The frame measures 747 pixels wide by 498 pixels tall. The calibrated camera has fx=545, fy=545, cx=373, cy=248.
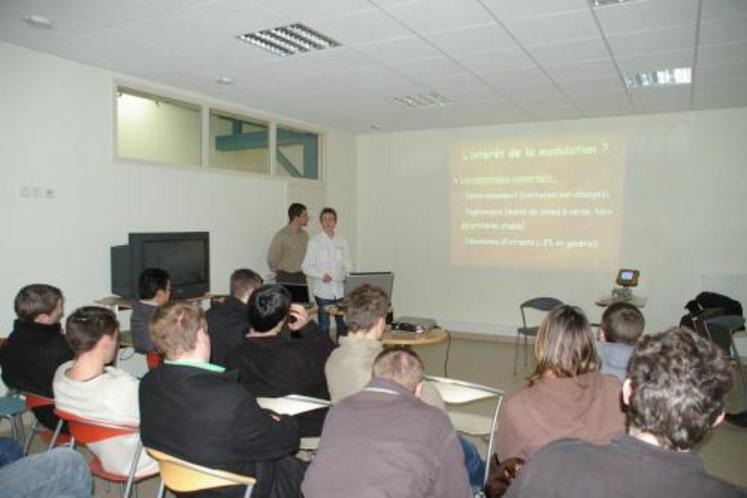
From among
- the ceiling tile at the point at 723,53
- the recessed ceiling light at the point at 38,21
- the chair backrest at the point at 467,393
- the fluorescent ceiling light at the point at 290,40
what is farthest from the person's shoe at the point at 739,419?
the recessed ceiling light at the point at 38,21

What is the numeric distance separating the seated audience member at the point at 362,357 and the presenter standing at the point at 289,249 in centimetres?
358

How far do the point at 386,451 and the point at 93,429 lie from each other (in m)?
1.28

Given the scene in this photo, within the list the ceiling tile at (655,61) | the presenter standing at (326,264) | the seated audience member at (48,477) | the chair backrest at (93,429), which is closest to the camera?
the seated audience member at (48,477)

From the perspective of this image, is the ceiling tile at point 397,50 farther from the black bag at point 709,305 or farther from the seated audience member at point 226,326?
the black bag at point 709,305

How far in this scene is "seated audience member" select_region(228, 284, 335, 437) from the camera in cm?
249

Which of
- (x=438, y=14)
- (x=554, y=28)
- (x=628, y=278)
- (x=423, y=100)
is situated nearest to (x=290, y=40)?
(x=438, y=14)

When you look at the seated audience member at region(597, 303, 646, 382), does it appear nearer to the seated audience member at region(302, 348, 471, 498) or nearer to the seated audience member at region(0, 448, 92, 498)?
the seated audience member at region(302, 348, 471, 498)

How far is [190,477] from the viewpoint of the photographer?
178cm

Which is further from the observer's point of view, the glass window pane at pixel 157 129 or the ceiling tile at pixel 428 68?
the glass window pane at pixel 157 129

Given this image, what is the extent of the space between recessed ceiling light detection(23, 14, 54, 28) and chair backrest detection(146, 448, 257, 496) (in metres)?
3.05

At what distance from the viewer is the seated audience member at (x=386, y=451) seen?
56.9 inches

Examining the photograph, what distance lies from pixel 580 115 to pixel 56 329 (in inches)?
232

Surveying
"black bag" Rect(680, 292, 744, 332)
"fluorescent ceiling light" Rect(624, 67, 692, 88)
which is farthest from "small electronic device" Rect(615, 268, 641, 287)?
"fluorescent ceiling light" Rect(624, 67, 692, 88)

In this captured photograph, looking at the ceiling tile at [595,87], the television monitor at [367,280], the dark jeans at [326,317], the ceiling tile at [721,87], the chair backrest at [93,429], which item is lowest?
the dark jeans at [326,317]
